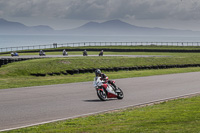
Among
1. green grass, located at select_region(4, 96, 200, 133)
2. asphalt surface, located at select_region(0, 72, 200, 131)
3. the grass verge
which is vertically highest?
green grass, located at select_region(4, 96, 200, 133)

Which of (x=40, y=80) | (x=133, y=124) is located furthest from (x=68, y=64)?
(x=133, y=124)

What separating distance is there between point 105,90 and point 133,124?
6312mm

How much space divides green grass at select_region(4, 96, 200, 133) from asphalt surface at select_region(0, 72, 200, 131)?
1057mm

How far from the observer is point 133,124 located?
9.36 m

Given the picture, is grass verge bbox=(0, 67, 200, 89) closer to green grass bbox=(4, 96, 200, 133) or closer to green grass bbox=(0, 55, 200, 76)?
green grass bbox=(0, 55, 200, 76)

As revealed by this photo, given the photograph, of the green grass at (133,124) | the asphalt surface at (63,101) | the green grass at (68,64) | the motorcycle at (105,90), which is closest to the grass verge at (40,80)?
the green grass at (68,64)

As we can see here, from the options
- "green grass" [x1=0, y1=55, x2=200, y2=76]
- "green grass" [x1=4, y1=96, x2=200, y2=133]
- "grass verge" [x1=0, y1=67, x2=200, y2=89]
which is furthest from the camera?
"green grass" [x1=0, y1=55, x2=200, y2=76]

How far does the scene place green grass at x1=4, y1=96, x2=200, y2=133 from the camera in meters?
8.54

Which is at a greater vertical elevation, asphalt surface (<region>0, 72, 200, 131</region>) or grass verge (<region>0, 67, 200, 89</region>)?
asphalt surface (<region>0, 72, 200, 131</region>)

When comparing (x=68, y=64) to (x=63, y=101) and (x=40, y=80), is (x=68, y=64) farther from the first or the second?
(x=63, y=101)

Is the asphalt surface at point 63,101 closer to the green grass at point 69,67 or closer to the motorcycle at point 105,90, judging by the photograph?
the motorcycle at point 105,90

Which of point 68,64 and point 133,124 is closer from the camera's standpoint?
point 133,124

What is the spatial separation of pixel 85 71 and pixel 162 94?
607 inches

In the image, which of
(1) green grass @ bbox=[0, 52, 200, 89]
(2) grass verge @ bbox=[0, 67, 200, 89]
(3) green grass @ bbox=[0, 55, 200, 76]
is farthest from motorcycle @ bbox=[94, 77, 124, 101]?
(3) green grass @ bbox=[0, 55, 200, 76]
